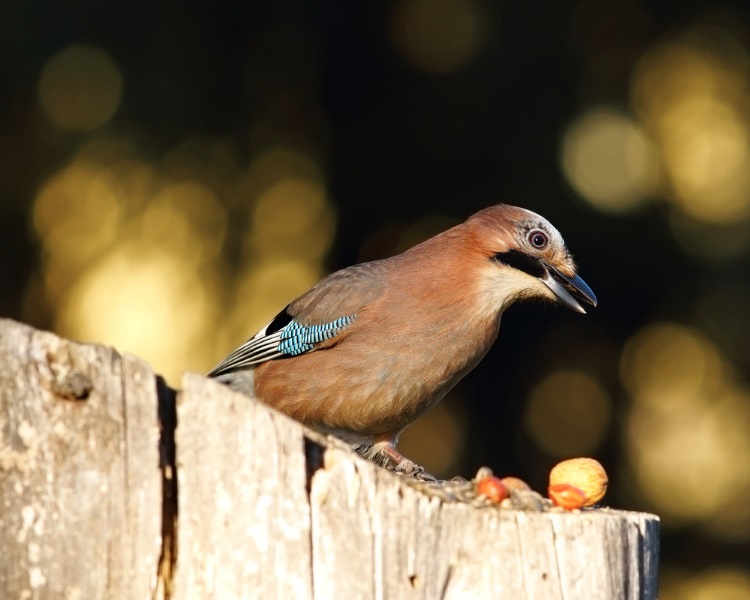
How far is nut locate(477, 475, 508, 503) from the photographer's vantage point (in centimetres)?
188

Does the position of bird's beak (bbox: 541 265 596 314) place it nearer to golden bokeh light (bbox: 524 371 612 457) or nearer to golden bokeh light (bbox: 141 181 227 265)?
golden bokeh light (bbox: 524 371 612 457)

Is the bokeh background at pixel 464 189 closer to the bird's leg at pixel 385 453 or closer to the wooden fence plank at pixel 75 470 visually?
the bird's leg at pixel 385 453

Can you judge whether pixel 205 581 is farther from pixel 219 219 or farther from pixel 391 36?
pixel 391 36

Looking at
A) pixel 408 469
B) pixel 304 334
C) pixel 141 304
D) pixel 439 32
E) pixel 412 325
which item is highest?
pixel 439 32

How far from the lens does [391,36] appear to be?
5375mm

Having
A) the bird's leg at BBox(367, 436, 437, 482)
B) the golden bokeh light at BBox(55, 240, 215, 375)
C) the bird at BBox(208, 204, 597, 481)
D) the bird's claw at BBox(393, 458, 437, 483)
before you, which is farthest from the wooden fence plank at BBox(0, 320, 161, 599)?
the golden bokeh light at BBox(55, 240, 215, 375)

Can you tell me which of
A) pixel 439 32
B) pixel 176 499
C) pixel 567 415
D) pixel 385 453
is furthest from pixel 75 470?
pixel 439 32

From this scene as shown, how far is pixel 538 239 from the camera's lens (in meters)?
3.59

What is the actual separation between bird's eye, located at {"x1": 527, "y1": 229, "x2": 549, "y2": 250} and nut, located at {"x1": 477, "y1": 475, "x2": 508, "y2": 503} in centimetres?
174

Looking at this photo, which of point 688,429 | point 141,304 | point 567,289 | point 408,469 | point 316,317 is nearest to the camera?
point 408,469

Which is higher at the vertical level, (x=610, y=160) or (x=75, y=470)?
(x=610, y=160)

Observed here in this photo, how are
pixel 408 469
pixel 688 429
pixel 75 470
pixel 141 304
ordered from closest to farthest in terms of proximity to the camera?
pixel 75 470 < pixel 408 469 < pixel 141 304 < pixel 688 429

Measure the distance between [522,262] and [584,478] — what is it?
1.47m

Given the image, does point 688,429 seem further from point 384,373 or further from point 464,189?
point 384,373
